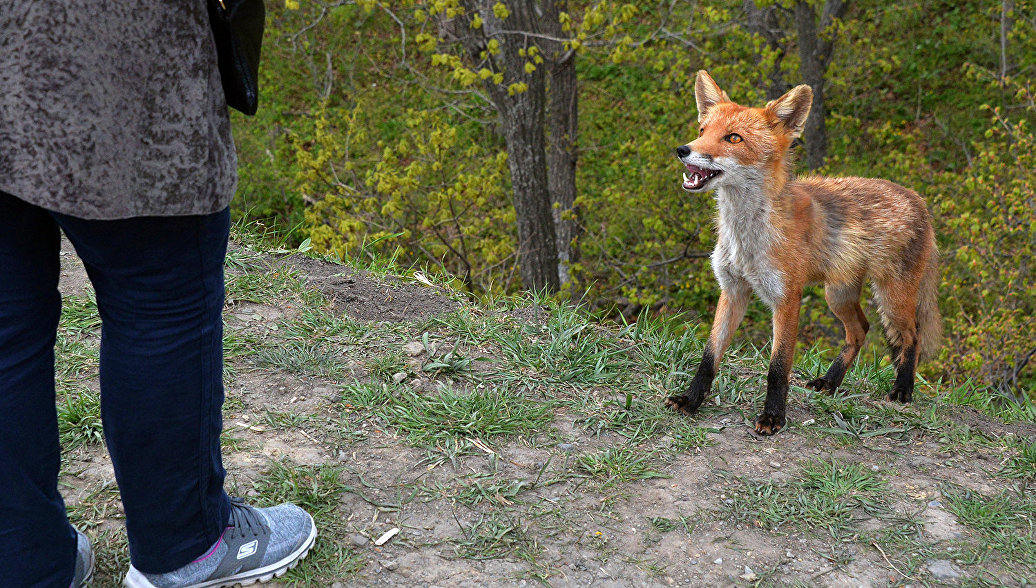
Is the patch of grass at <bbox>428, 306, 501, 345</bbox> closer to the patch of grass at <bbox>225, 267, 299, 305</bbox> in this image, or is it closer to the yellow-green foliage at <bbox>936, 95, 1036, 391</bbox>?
the patch of grass at <bbox>225, 267, 299, 305</bbox>

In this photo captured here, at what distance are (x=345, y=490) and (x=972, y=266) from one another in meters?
5.75

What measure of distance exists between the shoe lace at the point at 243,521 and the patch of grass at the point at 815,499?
1.62 m

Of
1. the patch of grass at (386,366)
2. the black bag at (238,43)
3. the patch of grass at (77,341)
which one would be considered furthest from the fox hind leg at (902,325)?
the patch of grass at (77,341)

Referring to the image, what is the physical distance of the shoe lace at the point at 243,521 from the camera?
2.30 meters

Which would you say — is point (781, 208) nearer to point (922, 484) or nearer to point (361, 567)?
point (922, 484)

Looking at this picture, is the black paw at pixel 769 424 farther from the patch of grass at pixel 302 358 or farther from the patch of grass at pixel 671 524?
the patch of grass at pixel 302 358

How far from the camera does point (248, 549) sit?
Answer: 2299 mm

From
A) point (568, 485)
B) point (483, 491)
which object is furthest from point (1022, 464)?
point (483, 491)

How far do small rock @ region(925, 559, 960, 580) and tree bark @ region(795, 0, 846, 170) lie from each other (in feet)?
23.8

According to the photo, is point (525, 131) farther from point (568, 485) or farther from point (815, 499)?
point (815, 499)

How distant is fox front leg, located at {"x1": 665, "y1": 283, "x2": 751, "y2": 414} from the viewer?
3553mm

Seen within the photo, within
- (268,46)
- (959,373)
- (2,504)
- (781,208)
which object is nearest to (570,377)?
(781,208)

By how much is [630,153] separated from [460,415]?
733 centimetres

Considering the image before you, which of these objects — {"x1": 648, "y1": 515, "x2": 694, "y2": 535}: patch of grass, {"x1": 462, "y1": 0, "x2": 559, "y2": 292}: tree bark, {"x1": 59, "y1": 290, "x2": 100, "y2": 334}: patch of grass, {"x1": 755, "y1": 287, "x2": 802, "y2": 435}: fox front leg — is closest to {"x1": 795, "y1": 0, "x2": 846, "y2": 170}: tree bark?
{"x1": 462, "y1": 0, "x2": 559, "y2": 292}: tree bark
